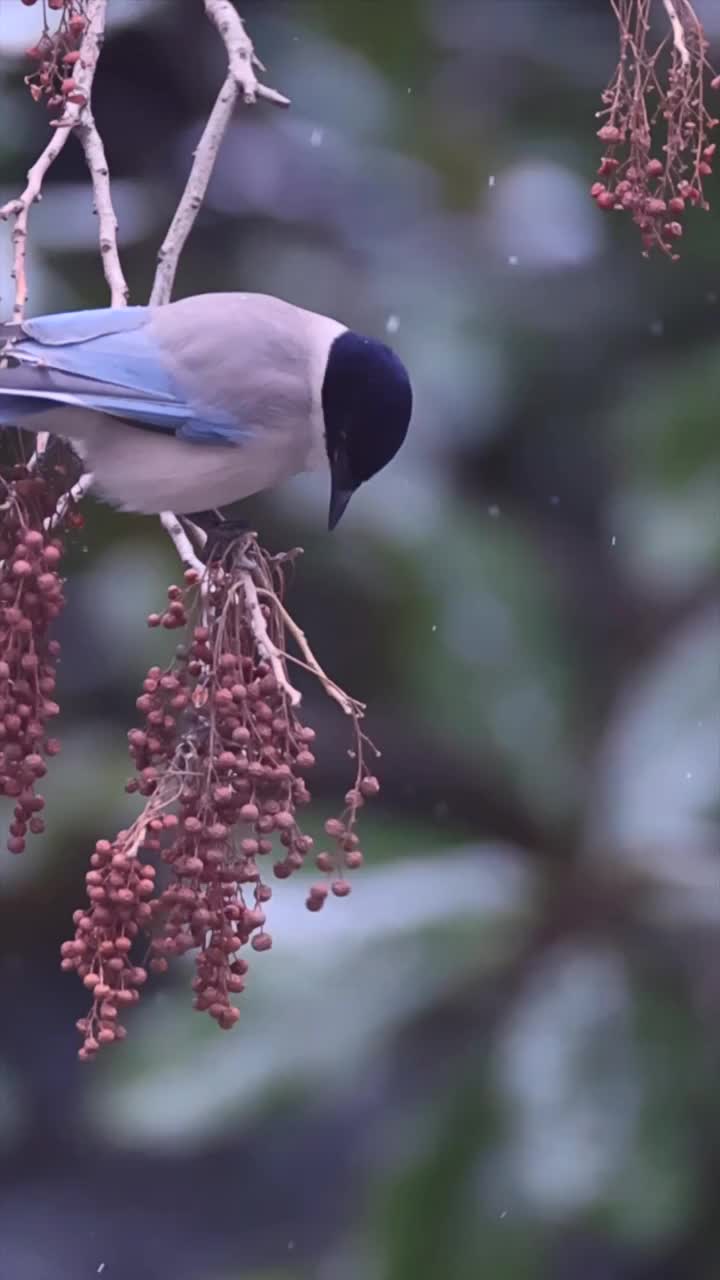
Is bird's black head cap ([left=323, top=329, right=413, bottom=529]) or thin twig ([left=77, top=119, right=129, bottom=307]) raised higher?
thin twig ([left=77, top=119, right=129, bottom=307])

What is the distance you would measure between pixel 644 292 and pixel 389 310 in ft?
0.96

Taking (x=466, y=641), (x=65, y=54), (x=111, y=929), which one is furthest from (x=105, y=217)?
(x=466, y=641)

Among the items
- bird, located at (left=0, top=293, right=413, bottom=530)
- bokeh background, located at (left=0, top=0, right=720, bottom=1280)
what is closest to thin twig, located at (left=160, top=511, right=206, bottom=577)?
bird, located at (left=0, top=293, right=413, bottom=530)

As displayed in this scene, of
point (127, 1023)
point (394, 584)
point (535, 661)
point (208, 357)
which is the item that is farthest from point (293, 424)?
point (127, 1023)

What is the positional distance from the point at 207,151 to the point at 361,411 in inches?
7.4

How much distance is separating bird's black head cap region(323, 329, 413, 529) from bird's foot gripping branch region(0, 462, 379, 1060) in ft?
0.45

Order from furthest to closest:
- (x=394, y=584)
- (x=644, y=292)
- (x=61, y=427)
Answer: (x=644, y=292) → (x=394, y=584) → (x=61, y=427)

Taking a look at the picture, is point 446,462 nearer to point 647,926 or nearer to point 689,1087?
point 647,926

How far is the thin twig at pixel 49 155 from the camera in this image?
86cm

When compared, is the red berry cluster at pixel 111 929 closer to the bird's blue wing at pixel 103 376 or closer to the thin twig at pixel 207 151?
the bird's blue wing at pixel 103 376

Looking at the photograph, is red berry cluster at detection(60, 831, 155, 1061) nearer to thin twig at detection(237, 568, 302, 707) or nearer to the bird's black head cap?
thin twig at detection(237, 568, 302, 707)

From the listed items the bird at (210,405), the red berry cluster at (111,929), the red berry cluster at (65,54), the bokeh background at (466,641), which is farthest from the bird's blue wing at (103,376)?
the bokeh background at (466,641)

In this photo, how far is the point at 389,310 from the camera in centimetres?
173

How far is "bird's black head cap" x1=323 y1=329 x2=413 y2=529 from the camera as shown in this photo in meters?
0.94
